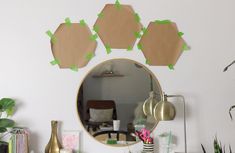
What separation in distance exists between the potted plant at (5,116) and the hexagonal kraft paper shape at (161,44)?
935 millimetres

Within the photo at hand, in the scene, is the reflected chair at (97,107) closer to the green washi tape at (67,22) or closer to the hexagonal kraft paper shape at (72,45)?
the hexagonal kraft paper shape at (72,45)

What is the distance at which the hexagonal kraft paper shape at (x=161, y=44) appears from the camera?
2.31m

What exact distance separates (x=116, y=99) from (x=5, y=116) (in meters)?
0.73

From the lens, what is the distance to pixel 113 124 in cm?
224

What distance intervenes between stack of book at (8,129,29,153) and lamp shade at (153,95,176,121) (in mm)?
828

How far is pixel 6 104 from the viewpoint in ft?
6.89

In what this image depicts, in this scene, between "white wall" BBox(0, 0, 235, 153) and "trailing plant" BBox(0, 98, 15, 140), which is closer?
"trailing plant" BBox(0, 98, 15, 140)

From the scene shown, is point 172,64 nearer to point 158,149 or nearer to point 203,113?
point 203,113

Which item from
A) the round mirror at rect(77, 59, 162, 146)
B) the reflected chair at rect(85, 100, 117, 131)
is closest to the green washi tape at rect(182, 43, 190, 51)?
the round mirror at rect(77, 59, 162, 146)

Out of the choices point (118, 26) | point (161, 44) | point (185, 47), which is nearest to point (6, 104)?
point (118, 26)

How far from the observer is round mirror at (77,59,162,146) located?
88.0 inches

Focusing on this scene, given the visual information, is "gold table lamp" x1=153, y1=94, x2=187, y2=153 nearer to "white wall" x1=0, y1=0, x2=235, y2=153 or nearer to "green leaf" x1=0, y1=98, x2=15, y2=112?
"white wall" x1=0, y1=0, x2=235, y2=153

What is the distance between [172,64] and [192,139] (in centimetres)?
53

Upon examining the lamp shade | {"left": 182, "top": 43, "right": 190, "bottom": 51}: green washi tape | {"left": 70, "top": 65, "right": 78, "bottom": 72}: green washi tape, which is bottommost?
the lamp shade
